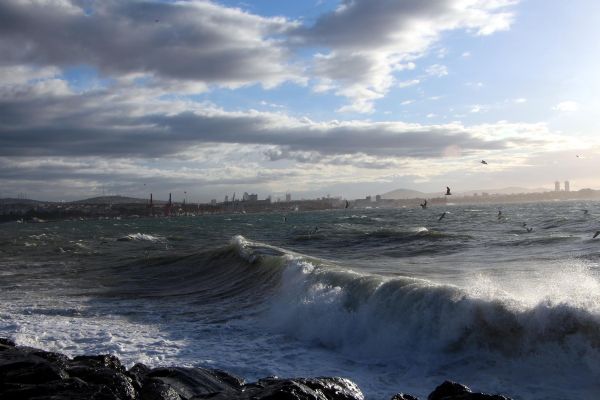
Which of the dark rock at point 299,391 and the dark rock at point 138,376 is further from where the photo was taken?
the dark rock at point 138,376

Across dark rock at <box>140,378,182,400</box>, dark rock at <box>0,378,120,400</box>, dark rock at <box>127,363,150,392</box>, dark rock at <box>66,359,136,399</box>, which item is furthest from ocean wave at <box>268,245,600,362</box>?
dark rock at <box>0,378,120,400</box>

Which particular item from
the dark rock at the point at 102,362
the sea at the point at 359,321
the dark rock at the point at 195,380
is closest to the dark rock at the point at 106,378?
the dark rock at the point at 102,362

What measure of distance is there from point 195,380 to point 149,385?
0.84 m

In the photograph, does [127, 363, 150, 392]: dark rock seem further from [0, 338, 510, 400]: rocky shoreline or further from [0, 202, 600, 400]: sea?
[0, 202, 600, 400]: sea

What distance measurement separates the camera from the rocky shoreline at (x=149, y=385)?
6379 millimetres

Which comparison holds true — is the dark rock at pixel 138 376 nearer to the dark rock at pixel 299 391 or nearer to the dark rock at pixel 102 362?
the dark rock at pixel 102 362

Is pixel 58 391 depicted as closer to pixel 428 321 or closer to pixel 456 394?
pixel 456 394

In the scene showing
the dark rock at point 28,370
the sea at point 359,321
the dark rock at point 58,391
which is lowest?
the sea at point 359,321

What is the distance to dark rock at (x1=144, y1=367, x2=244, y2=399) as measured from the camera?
7.30m

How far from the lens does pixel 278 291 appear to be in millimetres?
17562

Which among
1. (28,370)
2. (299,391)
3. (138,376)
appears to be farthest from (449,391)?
(28,370)

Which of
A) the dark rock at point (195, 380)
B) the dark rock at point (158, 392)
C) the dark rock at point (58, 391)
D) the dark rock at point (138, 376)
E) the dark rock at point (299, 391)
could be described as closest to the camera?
the dark rock at point (58, 391)

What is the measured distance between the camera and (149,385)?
695 cm

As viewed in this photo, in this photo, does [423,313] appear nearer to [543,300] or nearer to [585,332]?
[543,300]
